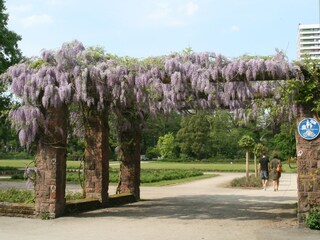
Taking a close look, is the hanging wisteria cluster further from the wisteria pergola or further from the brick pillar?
the brick pillar

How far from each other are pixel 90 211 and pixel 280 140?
3749 centimetres

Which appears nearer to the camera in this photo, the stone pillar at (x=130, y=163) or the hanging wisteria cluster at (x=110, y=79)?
the hanging wisteria cluster at (x=110, y=79)

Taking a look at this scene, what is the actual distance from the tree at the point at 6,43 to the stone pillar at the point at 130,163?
632 inches

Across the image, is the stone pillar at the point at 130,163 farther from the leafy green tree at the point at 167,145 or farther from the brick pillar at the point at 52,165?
the leafy green tree at the point at 167,145

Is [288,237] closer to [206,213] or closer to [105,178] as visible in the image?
[206,213]

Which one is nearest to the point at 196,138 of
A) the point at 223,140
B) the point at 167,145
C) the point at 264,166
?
the point at 223,140

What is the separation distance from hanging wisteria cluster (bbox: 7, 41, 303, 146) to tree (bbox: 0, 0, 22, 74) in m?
18.4

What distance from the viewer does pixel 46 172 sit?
9.28 metres

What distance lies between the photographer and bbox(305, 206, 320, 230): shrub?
767cm

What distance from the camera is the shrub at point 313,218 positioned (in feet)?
25.2

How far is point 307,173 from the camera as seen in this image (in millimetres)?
8188

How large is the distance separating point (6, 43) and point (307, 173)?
75.9ft

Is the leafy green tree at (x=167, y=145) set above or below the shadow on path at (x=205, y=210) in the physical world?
above

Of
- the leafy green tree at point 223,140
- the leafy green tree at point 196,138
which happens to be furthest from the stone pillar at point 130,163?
the leafy green tree at point 196,138
